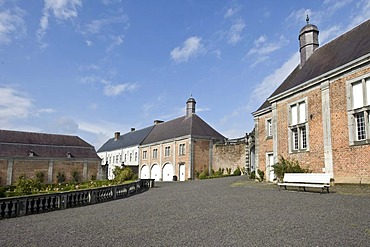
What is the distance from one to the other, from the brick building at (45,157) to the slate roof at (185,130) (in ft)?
27.9

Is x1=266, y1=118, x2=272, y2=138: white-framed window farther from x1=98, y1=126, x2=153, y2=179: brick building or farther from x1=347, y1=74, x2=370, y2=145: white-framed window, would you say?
x1=98, y1=126, x2=153, y2=179: brick building

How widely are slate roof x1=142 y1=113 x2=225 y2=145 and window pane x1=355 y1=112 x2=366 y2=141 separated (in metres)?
21.5

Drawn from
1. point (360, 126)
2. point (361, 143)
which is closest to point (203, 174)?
point (360, 126)

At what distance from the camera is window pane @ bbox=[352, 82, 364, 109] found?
13.1m

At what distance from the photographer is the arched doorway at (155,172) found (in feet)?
126

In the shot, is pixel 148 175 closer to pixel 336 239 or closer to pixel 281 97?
pixel 281 97

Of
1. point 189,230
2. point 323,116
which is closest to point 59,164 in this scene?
point 323,116

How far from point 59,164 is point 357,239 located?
36.2 meters

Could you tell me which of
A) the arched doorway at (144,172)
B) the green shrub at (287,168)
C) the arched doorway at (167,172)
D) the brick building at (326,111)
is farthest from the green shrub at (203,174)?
the green shrub at (287,168)

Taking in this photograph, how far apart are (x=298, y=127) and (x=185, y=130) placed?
1961cm

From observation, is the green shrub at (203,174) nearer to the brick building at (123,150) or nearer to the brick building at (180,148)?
the brick building at (180,148)

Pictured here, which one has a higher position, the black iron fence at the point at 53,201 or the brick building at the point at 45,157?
the brick building at the point at 45,157

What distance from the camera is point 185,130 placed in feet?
116

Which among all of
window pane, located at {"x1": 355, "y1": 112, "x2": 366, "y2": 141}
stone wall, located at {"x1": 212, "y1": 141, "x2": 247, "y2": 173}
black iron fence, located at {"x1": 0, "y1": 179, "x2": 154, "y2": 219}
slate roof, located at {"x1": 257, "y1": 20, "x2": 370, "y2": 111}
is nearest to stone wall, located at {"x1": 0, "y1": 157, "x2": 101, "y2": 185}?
stone wall, located at {"x1": 212, "y1": 141, "x2": 247, "y2": 173}
